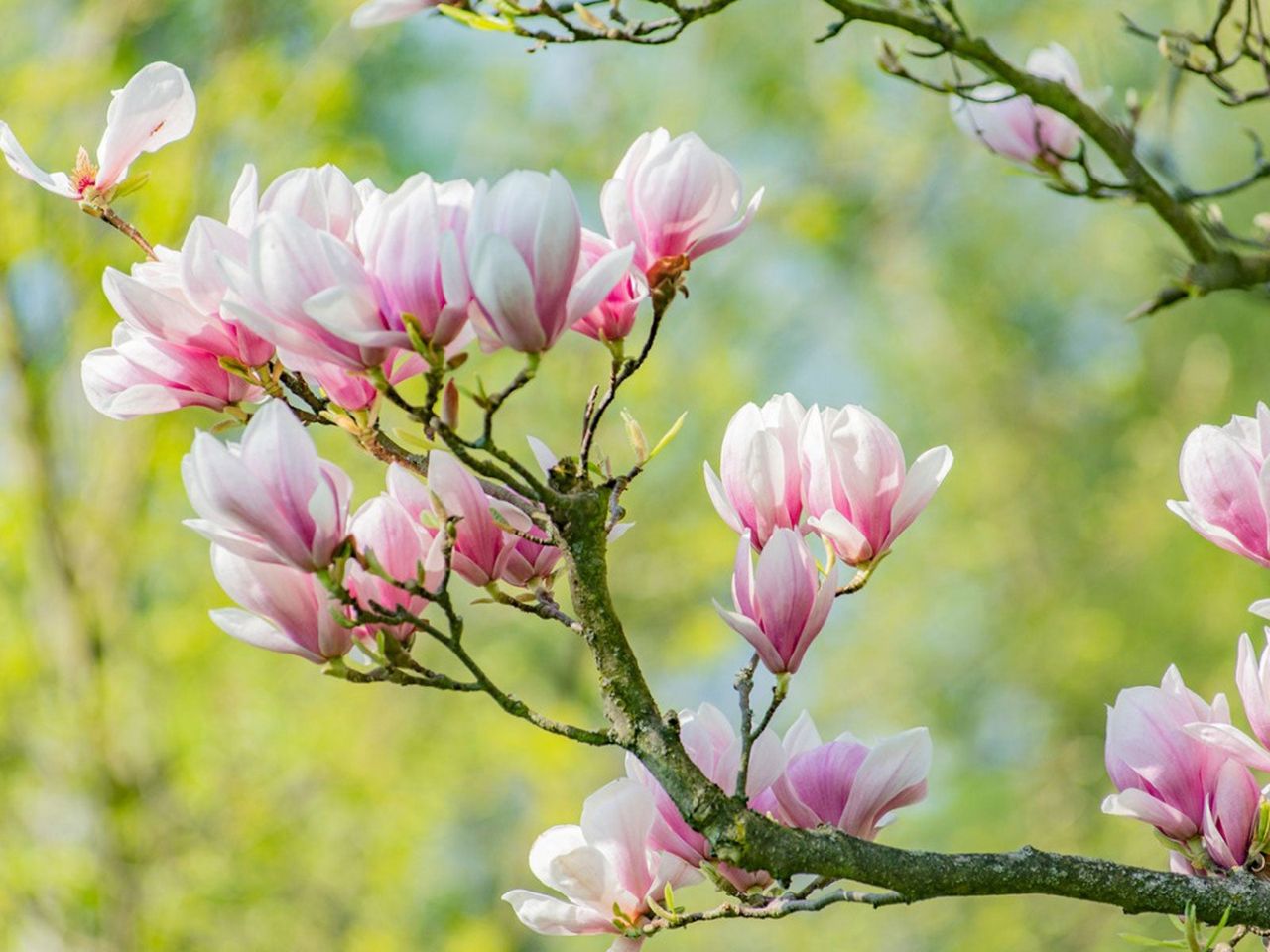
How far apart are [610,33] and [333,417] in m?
0.20

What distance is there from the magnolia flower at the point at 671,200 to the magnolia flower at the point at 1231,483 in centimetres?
18

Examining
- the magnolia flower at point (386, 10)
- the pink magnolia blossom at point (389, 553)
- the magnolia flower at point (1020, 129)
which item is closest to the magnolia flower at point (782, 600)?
the pink magnolia blossom at point (389, 553)

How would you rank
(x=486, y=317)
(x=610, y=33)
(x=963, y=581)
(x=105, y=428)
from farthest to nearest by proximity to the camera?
(x=963, y=581), (x=105, y=428), (x=610, y=33), (x=486, y=317)

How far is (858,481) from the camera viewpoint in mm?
496

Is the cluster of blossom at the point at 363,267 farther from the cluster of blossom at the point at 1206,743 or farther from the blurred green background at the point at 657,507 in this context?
the blurred green background at the point at 657,507

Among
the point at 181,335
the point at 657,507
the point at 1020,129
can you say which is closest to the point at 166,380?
the point at 181,335

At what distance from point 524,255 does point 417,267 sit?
3 centimetres

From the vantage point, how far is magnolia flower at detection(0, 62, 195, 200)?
0.50 m

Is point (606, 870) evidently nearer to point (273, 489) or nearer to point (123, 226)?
point (273, 489)

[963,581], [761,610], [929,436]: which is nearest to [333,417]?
[761,610]

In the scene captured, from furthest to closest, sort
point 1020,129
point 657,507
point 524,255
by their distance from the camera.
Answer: point 657,507 < point 1020,129 < point 524,255

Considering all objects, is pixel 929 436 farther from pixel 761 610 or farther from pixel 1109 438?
pixel 761 610

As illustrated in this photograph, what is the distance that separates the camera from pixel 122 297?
46cm

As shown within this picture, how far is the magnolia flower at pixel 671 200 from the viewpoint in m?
0.48
